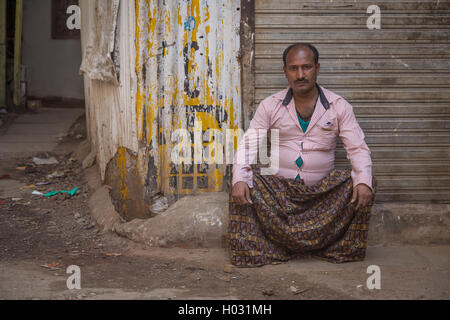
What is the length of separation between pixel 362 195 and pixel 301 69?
3.19ft

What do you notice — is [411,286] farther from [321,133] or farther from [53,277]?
[53,277]

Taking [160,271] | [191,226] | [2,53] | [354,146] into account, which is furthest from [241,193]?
[2,53]

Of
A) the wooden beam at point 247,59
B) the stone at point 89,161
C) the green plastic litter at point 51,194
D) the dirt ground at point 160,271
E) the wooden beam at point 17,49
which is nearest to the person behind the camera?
the dirt ground at point 160,271

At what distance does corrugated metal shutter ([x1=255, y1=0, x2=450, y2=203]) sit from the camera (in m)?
4.19

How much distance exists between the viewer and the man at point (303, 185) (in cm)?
376

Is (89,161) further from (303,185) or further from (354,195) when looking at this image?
(354,195)

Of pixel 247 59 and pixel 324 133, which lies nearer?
pixel 324 133

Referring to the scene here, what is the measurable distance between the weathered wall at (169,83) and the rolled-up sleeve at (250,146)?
11.4 inches

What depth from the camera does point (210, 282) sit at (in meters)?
3.48

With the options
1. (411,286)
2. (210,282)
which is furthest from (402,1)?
(210,282)

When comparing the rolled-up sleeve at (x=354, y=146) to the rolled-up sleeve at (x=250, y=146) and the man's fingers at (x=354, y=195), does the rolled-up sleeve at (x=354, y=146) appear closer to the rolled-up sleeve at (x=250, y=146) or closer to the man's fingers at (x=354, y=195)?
the man's fingers at (x=354, y=195)

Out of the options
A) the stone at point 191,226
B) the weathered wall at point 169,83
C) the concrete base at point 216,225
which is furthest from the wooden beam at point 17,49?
the stone at point 191,226

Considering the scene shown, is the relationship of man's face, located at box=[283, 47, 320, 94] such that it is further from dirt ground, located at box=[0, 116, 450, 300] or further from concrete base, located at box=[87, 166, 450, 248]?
dirt ground, located at box=[0, 116, 450, 300]

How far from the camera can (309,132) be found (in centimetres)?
390
